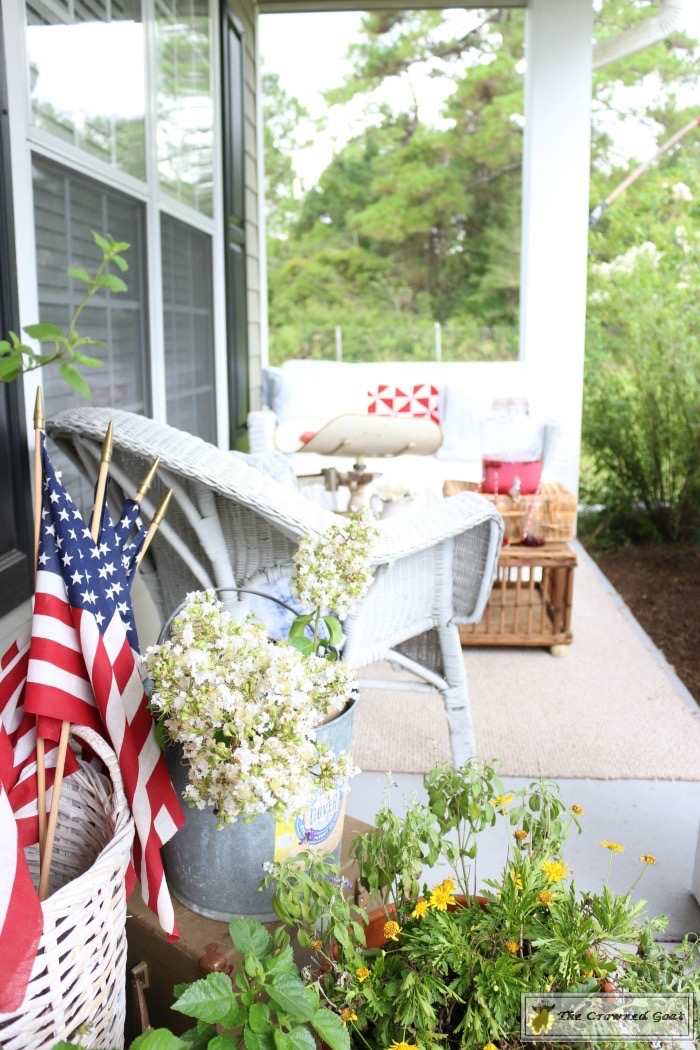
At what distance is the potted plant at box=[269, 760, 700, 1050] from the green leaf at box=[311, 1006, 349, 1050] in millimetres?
59

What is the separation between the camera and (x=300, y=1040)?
3.08 feet

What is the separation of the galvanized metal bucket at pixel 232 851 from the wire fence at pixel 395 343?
1087 centimetres

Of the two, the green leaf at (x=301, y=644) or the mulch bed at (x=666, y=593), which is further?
the mulch bed at (x=666, y=593)

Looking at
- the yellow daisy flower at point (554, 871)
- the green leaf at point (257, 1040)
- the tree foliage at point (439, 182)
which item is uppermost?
the tree foliage at point (439, 182)

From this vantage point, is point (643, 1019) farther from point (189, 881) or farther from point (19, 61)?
point (19, 61)

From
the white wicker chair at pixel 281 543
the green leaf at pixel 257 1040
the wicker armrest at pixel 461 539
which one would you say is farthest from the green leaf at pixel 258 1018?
the wicker armrest at pixel 461 539

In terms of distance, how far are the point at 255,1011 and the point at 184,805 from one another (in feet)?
1.44

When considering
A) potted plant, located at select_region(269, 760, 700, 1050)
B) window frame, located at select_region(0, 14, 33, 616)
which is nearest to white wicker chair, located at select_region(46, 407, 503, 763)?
window frame, located at select_region(0, 14, 33, 616)

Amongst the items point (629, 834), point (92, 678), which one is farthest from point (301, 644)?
point (629, 834)

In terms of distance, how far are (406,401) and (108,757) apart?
4163mm

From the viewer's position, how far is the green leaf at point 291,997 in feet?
3.14

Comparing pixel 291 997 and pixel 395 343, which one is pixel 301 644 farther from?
pixel 395 343

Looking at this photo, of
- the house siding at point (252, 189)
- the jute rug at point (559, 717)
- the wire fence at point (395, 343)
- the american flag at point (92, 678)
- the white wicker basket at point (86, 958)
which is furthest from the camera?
the wire fence at point (395, 343)

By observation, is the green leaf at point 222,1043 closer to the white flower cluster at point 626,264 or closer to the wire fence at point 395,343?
the white flower cluster at point 626,264
